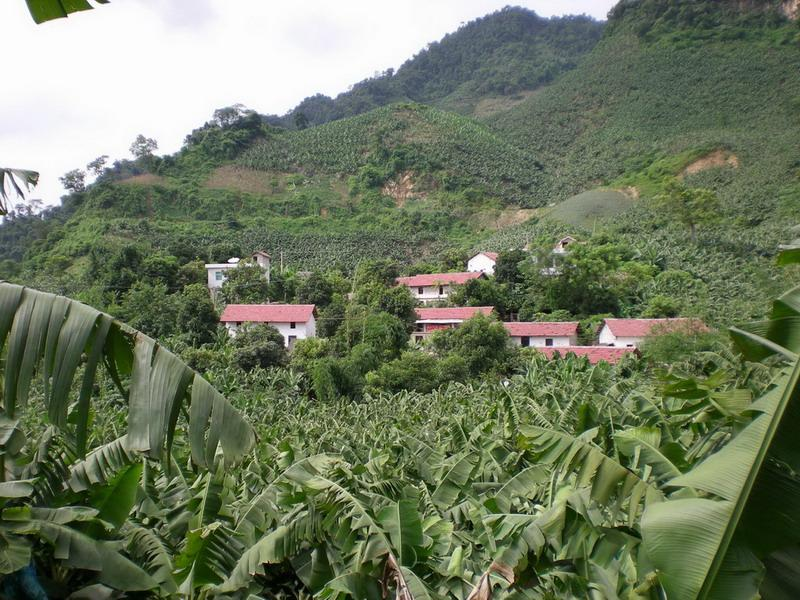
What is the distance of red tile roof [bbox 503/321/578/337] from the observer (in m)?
25.4

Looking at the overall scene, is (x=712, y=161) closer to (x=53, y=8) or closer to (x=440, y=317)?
(x=440, y=317)

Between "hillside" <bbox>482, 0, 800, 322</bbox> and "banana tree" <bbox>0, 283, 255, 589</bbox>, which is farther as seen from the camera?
"hillside" <bbox>482, 0, 800, 322</bbox>

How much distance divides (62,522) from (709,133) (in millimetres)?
65238

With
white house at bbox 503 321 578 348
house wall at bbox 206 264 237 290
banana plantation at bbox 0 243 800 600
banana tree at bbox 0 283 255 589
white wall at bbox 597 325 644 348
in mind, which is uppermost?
banana tree at bbox 0 283 255 589

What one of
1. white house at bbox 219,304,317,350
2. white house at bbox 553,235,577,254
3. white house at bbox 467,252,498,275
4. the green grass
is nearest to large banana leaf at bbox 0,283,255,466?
white house at bbox 219,304,317,350

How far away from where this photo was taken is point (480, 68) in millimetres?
125375

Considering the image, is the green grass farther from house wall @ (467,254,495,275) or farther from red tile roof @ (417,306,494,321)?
red tile roof @ (417,306,494,321)

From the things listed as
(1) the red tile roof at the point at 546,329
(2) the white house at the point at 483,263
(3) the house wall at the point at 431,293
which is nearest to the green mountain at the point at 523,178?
(2) the white house at the point at 483,263

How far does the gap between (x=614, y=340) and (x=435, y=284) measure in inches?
459

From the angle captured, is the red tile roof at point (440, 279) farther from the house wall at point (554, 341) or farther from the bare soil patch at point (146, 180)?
the bare soil patch at point (146, 180)

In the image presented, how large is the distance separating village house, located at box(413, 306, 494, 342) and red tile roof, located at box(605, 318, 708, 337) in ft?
18.8

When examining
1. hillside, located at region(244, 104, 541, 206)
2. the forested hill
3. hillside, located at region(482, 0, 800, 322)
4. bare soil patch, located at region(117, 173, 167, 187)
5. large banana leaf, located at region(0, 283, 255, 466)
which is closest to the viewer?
large banana leaf, located at region(0, 283, 255, 466)

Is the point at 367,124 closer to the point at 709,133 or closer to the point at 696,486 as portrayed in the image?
the point at 709,133

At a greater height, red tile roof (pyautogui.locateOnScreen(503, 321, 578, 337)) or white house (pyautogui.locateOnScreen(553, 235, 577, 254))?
white house (pyautogui.locateOnScreen(553, 235, 577, 254))
